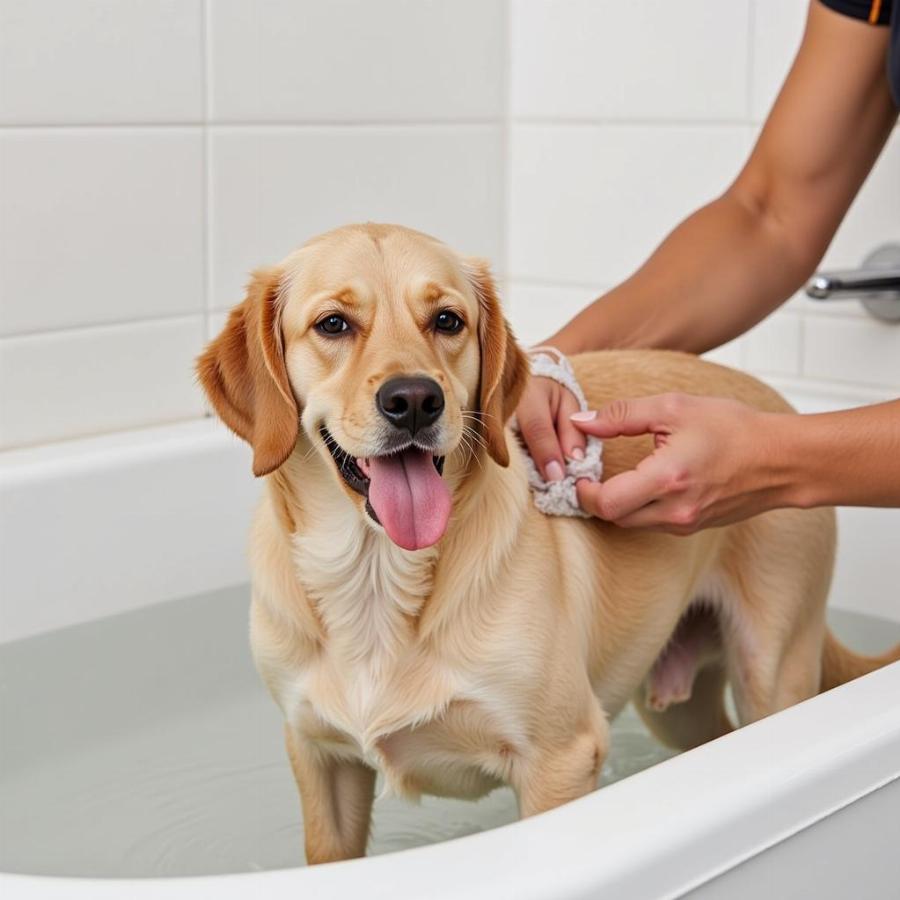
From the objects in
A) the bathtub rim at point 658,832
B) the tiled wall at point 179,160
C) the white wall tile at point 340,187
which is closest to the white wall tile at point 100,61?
the tiled wall at point 179,160

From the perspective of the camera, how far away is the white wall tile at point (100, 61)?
2086 millimetres

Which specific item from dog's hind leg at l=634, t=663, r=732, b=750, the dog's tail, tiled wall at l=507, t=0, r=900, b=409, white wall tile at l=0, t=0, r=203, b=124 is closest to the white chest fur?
dog's hind leg at l=634, t=663, r=732, b=750

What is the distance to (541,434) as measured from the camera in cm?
148

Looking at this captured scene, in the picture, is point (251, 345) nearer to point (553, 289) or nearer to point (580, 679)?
point (580, 679)

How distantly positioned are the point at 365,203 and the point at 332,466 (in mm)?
1401

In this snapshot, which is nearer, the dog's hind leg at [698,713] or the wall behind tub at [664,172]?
the dog's hind leg at [698,713]

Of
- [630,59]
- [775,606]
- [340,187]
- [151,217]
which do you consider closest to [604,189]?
[630,59]

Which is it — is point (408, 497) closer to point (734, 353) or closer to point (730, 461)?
point (730, 461)

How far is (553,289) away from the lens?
9.29ft

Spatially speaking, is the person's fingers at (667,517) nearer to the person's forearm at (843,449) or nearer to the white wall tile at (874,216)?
the person's forearm at (843,449)

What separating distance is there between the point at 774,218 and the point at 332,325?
33.3 inches

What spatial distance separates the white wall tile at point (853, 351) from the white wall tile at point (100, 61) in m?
1.10

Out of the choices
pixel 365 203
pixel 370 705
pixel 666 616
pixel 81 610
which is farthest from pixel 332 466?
pixel 365 203

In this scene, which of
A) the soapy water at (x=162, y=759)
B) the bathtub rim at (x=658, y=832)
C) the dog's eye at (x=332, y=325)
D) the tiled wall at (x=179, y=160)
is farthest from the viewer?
the tiled wall at (x=179, y=160)
